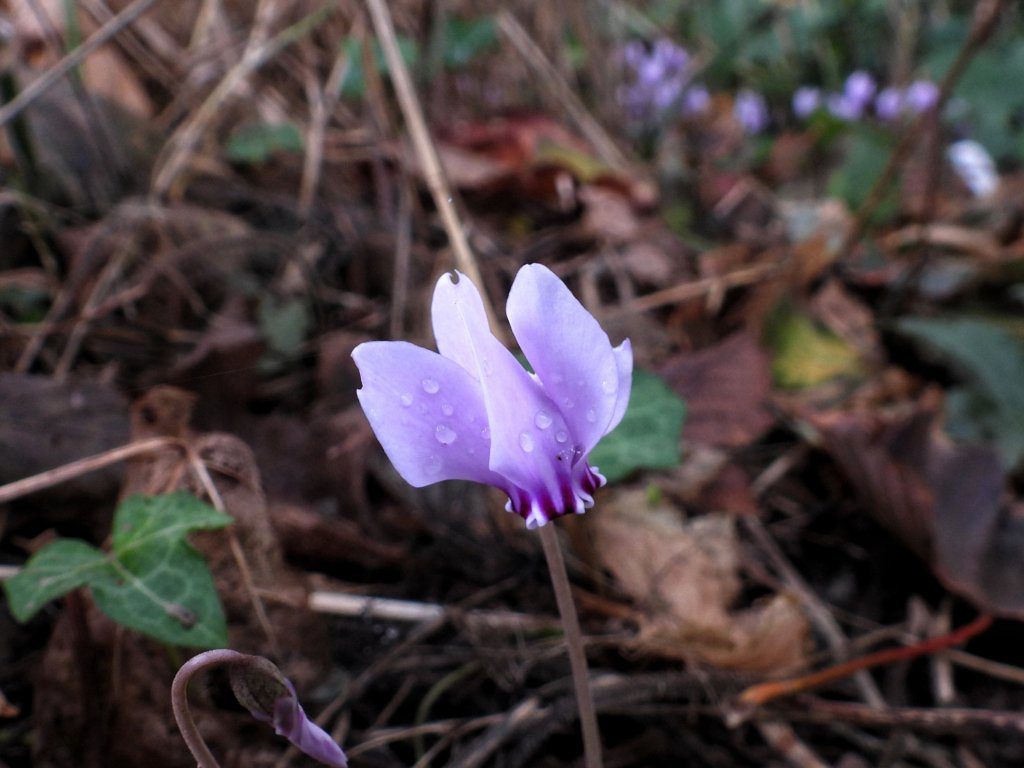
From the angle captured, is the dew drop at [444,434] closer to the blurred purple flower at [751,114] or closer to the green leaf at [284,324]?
the green leaf at [284,324]

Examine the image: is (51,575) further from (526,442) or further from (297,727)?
(526,442)

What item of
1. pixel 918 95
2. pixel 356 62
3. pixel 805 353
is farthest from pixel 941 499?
pixel 918 95

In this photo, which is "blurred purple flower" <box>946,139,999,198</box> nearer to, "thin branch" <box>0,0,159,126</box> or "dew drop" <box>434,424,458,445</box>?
"thin branch" <box>0,0,159,126</box>

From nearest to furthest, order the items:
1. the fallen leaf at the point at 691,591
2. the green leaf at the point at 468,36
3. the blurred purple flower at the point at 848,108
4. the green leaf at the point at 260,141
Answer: the fallen leaf at the point at 691,591, the green leaf at the point at 260,141, the green leaf at the point at 468,36, the blurred purple flower at the point at 848,108

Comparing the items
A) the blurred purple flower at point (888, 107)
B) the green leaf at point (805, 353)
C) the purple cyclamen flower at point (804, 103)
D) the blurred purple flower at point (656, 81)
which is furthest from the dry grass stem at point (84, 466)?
the purple cyclamen flower at point (804, 103)

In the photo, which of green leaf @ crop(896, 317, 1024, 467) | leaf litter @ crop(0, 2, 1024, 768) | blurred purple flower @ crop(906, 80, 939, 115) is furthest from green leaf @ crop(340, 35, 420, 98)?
blurred purple flower @ crop(906, 80, 939, 115)
